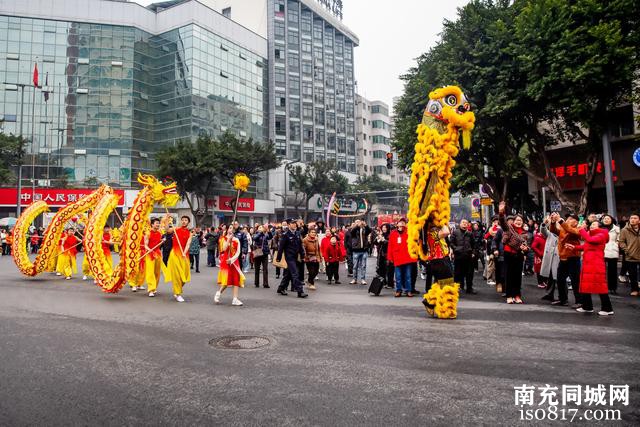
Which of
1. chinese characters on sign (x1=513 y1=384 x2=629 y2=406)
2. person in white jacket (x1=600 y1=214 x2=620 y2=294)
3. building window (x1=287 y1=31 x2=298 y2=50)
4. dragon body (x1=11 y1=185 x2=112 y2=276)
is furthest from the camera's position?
building window (x1=287 y1=31 x2=298 y2=50)

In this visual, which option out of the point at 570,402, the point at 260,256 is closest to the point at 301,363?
the point at 570,402

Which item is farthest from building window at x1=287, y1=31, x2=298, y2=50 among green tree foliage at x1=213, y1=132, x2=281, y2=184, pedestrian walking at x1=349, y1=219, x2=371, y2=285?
pedestrian walking at x1=349, y1=219, x2=371, y2=285

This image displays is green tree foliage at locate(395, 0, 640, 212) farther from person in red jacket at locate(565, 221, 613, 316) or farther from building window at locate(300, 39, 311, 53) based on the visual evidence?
building window at locate(300, 39, 311, 53)

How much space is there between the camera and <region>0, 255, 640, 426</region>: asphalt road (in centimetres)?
373

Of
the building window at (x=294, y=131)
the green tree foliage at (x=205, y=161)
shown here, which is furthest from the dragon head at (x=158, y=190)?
the building window at (x=294, y=131)

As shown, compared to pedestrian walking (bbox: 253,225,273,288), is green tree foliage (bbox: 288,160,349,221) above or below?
above

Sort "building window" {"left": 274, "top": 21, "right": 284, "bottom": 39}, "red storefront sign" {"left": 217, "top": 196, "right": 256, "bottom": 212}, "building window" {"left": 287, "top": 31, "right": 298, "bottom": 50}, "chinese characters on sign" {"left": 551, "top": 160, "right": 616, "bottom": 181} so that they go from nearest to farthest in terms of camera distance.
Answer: "chinese characters on sign" {"left": 551, "top": 160, "right": 616, "bottom": 181} < "red storefront sign" {"left": 217, "top": 196, "right": 256, "bottom": 212} < "building window" {"left": 274, "top": 21, "right": 284, "bottom": 39} < "building window" {"left": 287, "top": 31, "right": 298, "bottom": 50}

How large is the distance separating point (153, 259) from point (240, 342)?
5661 millimetres

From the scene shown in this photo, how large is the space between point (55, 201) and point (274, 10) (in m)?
Result: 38.8

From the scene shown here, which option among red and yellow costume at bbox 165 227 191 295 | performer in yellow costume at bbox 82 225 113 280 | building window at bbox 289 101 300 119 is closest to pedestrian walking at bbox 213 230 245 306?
red and yellow costume at bbox 165 227 191 295

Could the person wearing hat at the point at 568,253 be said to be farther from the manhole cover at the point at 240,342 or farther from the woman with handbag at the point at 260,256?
the woman with handbag at the point at 260,256

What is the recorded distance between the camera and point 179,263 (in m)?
9.70

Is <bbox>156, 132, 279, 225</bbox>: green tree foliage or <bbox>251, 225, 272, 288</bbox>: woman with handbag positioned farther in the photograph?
<bbox>156, 132, 279, 225</bbox>: green tree foliage

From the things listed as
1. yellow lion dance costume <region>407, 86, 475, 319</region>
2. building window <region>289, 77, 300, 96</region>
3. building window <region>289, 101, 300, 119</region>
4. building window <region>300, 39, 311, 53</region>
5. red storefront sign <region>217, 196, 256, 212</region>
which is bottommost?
yellow lion dance costume <region>407, 86, 475, 319</region>
